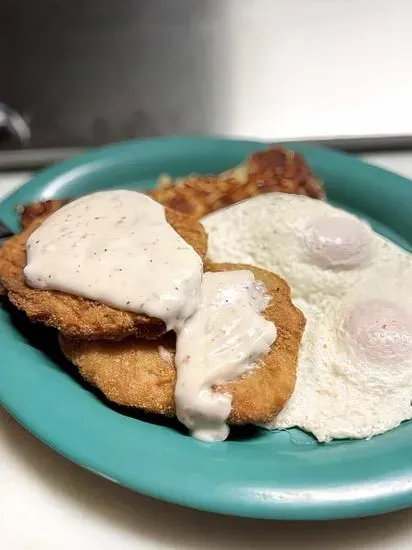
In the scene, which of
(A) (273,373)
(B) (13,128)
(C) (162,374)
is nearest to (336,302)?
(A) (273,373)

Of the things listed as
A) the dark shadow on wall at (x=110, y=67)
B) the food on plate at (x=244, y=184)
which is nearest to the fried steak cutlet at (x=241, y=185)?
the food on plate at (x=244, y=184)

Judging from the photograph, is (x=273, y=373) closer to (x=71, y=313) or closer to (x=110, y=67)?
(x=71, y=313)

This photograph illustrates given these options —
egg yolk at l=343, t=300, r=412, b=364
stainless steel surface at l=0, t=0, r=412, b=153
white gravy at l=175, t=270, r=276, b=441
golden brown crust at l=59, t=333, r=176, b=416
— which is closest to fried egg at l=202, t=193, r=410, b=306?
egg yolk at l=343, t=300, r=412, b=364

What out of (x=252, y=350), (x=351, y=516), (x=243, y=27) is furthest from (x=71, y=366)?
(x=243, y=27)

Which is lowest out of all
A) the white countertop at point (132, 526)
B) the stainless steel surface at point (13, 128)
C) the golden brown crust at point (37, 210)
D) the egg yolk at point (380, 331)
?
the white countertop at point (132, 526)

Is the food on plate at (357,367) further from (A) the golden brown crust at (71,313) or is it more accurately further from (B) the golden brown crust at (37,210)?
(B) the golden brown crust at (37,210)

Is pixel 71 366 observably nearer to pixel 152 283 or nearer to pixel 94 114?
pixel 152 283
